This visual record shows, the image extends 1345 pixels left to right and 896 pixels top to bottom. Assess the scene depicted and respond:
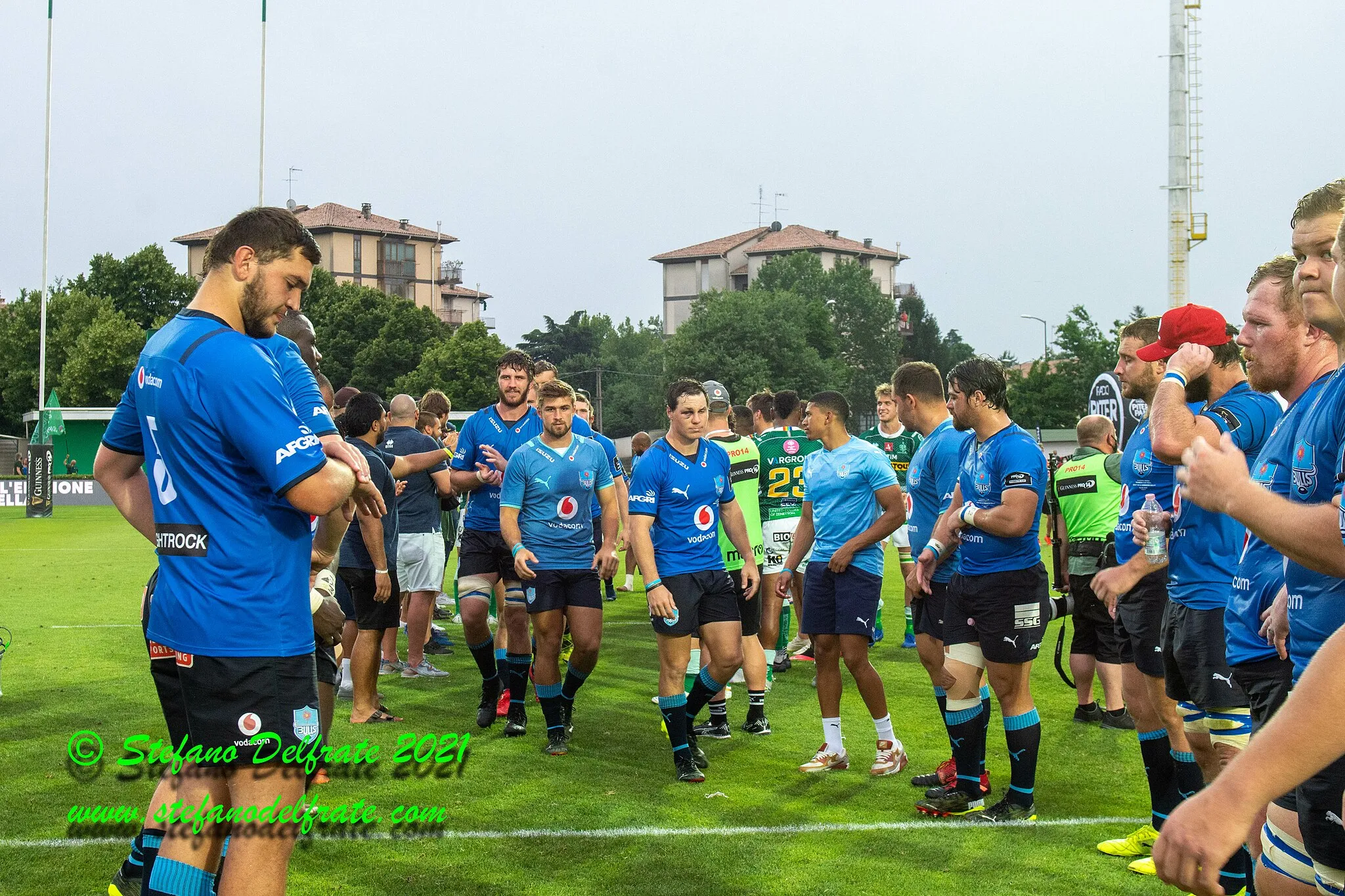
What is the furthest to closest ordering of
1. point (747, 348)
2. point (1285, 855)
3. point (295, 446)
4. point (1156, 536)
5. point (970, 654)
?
1. point (747, 348)
2. point (970, 654)
3. point (1156, 536)
4. point (295, 446)
5. point (1285, 855)

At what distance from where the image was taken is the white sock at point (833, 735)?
23.1ft

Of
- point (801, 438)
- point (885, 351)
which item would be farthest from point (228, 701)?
point (885, 351)

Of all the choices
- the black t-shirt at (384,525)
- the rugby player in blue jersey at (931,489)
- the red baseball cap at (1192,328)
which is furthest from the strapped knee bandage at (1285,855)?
the black t-shirt at (384,525)

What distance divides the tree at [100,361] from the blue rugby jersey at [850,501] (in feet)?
191

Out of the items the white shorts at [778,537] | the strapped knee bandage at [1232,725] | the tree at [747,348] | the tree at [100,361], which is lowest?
the strapped knee bandage at [1232,725]

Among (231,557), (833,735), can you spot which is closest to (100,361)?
(833,735)

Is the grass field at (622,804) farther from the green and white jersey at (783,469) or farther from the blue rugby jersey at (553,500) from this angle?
the green and white jersey at (783,469)

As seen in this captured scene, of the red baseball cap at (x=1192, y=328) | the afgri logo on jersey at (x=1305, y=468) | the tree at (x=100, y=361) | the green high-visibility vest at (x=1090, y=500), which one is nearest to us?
the afgri logo on jersey at (x=1305, y=468)

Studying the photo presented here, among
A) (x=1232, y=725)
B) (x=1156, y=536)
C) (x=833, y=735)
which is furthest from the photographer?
(x=833, y=735)

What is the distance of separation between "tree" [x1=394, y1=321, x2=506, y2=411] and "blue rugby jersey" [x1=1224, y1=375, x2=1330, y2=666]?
6325cm

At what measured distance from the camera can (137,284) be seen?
212ft

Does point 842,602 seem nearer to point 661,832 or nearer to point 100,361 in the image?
point 661,832

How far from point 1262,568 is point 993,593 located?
7.65 feet

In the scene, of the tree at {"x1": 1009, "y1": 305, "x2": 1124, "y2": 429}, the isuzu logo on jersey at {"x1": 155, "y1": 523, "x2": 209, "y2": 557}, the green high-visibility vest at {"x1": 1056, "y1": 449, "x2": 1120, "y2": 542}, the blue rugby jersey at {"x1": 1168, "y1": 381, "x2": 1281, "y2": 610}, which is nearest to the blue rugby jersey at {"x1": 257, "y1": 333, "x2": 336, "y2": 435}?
the isuzu logo on jersey at {"x1": 155, "y1": 523, "x2": 209, "y2": 557}
